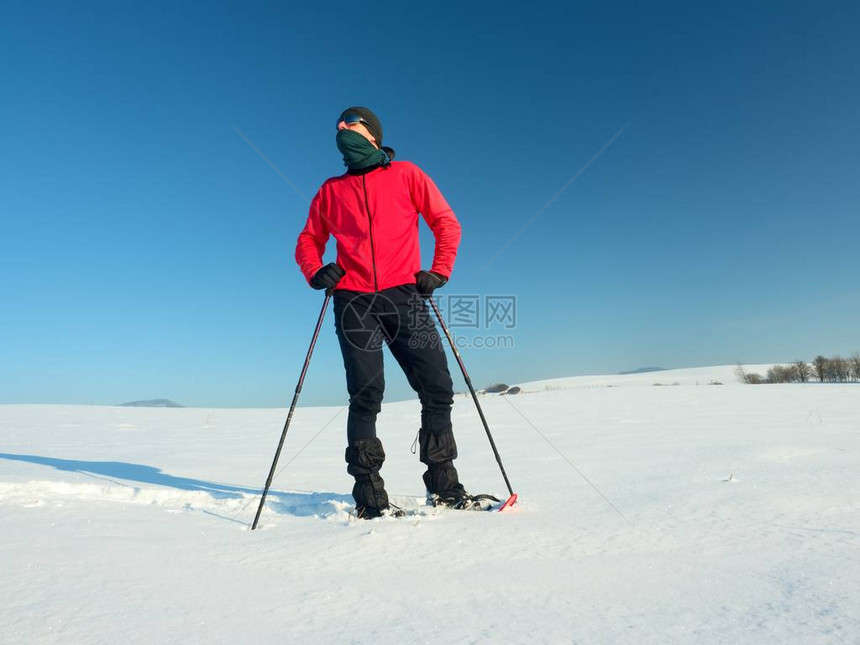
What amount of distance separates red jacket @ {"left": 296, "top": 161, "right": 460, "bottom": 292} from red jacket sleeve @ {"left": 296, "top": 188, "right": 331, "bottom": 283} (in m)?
0.01

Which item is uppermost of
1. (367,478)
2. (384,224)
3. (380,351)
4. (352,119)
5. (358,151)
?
(352,119)

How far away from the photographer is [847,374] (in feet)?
118

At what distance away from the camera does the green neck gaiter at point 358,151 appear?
2979 mm

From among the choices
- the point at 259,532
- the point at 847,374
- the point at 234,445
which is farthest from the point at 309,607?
the point at 847,374

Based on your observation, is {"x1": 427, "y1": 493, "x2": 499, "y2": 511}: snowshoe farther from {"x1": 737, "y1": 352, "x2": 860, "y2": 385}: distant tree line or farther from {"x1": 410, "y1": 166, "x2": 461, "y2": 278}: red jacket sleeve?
{"x1": 737, "y1": 352, "x2": 860, "y2": 385}: distant tree line

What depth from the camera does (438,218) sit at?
10.2ft

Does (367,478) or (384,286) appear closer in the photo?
(367,478)

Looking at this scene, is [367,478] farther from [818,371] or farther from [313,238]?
[818,371]

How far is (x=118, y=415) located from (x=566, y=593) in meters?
12.7

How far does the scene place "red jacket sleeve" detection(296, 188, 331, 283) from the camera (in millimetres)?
3197

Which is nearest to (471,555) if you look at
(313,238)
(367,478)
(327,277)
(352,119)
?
(367,478)

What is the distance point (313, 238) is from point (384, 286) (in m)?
0.73

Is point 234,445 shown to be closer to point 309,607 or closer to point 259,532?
point 259,532

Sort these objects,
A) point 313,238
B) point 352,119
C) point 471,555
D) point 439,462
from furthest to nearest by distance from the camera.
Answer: point 313,238, point 352,119, point 439,462, point 471,555
